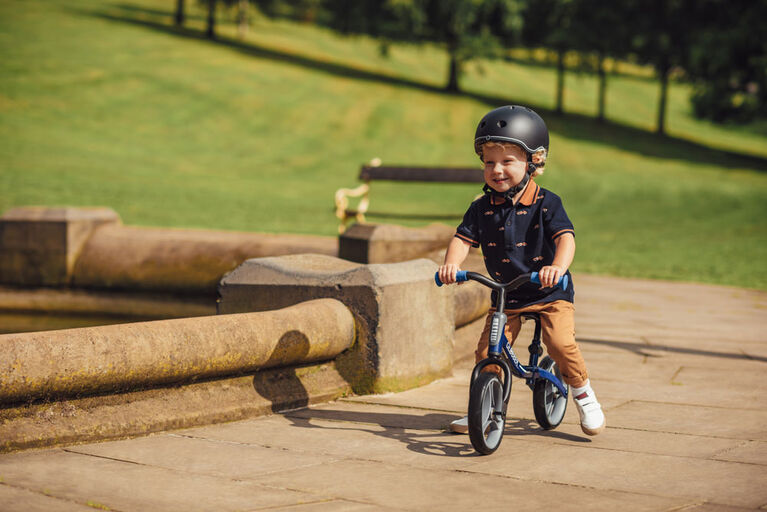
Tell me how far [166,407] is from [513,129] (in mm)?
1994

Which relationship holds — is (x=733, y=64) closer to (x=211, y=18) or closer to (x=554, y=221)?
(x=211, y=18)

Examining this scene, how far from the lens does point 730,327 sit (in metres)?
8.18

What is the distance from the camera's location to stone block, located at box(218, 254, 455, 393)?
5.25 metres

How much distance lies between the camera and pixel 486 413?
409 centimetres

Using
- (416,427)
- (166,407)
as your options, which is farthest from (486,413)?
(166,407)

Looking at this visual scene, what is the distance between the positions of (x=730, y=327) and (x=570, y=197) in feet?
60.2

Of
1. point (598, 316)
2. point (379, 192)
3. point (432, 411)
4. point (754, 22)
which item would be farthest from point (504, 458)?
point (754, 22)

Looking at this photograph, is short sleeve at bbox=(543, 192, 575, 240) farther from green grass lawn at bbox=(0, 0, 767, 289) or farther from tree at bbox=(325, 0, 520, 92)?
tree at bbox=(325, 0, 520, 92)

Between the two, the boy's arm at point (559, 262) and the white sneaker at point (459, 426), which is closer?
the boy's arm at point (559, 262)

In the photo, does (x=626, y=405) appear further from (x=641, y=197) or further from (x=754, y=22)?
(x=754, y=22)

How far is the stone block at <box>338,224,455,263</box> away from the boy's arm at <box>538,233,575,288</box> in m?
4.12

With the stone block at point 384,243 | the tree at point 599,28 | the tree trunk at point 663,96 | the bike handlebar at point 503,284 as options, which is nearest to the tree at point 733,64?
the tree trunk at point 663,96

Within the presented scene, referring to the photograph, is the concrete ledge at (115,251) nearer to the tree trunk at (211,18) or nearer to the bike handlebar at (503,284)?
the bike handlebar at (503,284)

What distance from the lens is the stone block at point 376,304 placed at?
5.25 metres
